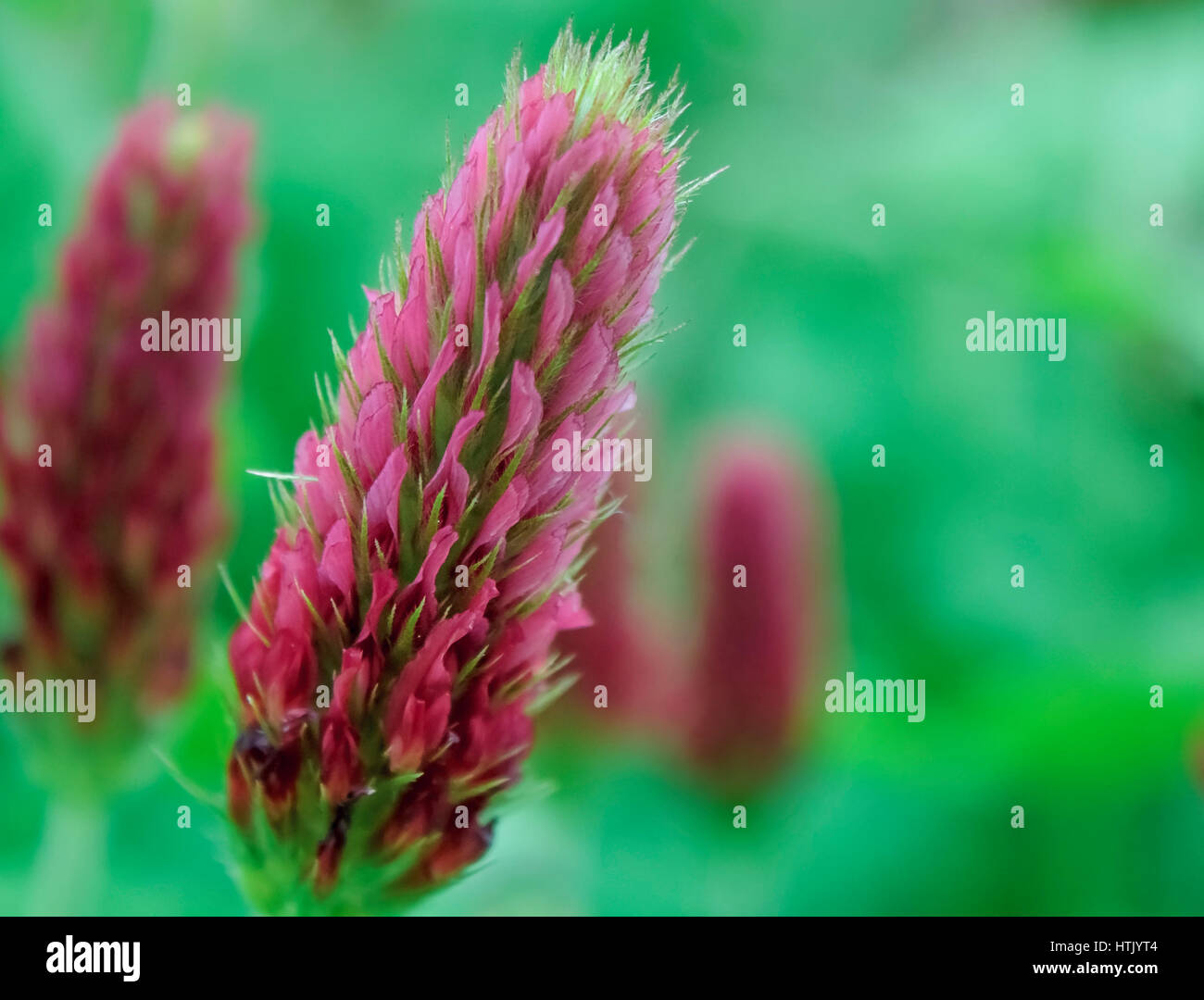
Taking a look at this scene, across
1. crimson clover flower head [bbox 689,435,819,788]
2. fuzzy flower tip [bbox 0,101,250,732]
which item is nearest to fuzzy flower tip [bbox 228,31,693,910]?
fuzzy flower tip [bbox 0,101,250,732]

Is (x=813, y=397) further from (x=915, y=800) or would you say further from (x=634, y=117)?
(x=634, y=117)

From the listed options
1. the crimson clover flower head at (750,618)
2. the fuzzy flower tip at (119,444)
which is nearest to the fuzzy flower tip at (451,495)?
the fuzzy flower tip at (119,444)

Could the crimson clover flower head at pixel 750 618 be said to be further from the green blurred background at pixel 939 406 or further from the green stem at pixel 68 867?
the green stem at pixel 68 867

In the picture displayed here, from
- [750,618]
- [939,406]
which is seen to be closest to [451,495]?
[750,618]

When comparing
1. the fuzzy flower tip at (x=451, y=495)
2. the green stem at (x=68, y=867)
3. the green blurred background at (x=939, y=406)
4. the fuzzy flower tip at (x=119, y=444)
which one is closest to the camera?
the fuzzy flower tip at (x=451, y=495)

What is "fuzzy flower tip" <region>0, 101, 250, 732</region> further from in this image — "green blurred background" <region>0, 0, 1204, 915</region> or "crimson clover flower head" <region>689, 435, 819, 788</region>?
"crimson clover flower head" <region>689, 435, 819, 788</region>
